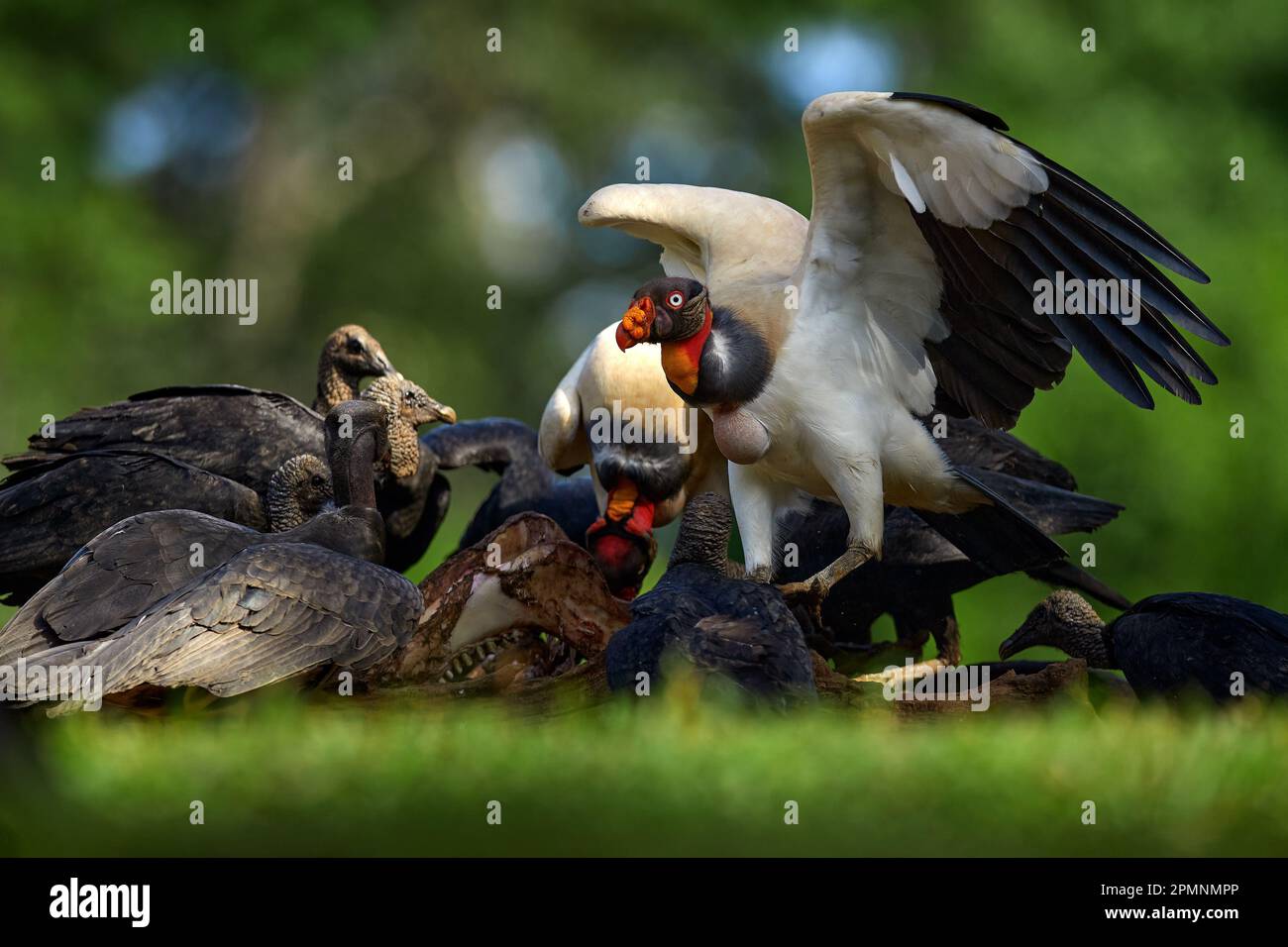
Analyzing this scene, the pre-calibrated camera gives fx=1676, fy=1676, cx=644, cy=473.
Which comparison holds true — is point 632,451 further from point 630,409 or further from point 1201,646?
point 1201,646

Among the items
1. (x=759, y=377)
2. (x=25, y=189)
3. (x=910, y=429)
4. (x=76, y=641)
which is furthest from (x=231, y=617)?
(x=25, y=189)

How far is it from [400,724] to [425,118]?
11.5m

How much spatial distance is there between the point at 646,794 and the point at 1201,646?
1.48 m

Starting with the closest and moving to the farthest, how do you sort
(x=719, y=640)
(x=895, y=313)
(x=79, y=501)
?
1. (x=719, y=640)
2. (x=895, y=313)
3. (x=79, y=501)

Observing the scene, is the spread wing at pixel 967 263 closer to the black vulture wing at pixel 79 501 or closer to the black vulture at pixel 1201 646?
the black vulture at pixel 1201 646

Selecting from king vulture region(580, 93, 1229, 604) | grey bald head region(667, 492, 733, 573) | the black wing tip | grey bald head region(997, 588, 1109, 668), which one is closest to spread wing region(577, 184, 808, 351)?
king vulture region(580, 93, 1229, 604)

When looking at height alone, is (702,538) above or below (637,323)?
below

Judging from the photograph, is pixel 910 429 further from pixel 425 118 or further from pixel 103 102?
pixel 425 118

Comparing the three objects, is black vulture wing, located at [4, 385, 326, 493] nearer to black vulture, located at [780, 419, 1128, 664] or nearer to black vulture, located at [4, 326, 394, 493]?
black vulture, located at [4, 326, 394, 493]

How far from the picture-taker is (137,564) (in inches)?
129

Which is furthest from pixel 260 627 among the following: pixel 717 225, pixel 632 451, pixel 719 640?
pixel 717 225

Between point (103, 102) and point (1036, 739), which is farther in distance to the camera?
point (103, 102)

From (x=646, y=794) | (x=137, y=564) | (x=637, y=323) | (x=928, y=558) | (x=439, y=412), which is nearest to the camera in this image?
(x=646, y=794)

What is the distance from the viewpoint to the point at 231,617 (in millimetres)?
2955
